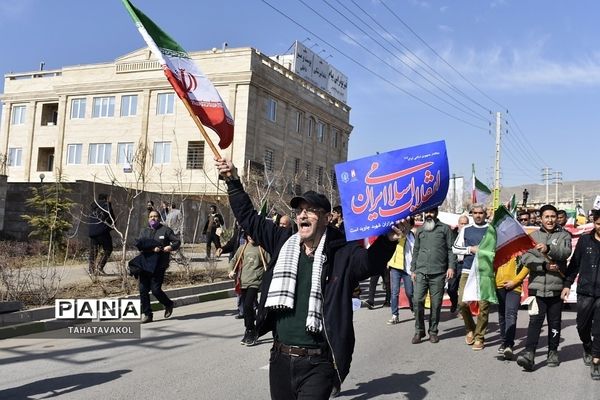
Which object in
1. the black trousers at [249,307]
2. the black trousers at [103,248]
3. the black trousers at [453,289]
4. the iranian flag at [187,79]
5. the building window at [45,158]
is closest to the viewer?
the iranian flag at [187,79]

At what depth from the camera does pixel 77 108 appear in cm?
4650

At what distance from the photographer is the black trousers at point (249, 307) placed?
26.6 feet

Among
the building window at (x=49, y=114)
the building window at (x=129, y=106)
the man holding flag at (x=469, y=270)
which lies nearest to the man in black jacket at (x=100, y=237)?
the man holding flag at (x=469, y=270)

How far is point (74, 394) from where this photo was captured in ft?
18.4

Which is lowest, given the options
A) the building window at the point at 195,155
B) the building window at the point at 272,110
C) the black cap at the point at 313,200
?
the black cap at the point at 313,200

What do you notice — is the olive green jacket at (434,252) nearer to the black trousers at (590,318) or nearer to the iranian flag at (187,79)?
the black trousers at (590,318)

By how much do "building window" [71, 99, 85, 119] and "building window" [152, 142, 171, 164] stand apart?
8.32 meters

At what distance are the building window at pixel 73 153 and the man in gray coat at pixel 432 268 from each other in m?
42.0

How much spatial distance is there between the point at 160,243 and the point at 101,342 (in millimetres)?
1895

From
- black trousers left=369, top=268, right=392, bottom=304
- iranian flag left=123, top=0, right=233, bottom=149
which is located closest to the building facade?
black trousers left=369, top=268, right=392, bottom=304

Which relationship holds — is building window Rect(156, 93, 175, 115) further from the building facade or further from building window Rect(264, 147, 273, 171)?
building window Rect(264, 147, 273, 171)

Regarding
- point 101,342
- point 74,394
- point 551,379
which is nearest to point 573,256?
point 551,379

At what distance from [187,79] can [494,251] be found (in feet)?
14.7

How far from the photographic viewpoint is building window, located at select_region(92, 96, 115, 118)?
45.0 m
